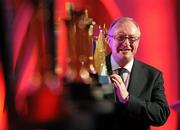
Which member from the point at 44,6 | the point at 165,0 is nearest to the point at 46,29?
the point at 44,6

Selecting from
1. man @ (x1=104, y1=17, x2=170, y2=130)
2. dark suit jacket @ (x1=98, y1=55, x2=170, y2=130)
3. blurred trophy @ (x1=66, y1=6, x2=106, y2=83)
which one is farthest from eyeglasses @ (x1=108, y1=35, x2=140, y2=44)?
blurred trophy @ (x1=66, y1=6, x2=106, y2=83)

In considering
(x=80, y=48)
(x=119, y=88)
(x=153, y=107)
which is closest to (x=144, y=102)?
(x=153, y=107)

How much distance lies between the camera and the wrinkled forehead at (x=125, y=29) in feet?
3.65

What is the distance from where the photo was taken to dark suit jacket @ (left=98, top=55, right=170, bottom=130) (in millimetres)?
1071

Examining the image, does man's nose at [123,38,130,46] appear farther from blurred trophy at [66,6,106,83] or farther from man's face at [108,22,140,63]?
blurred trophy at [66,6,106,83]

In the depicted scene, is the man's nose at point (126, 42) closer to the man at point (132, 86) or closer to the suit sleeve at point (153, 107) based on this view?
the man at point (132, 86)

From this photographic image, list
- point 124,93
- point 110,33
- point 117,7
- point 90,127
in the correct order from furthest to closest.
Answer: point 117,7 → point 110,33 → point 124,93 → point 90,127

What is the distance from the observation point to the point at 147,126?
1173mm

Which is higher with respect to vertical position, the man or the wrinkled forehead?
the wrinkled forehead

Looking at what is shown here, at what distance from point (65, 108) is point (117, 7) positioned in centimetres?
113

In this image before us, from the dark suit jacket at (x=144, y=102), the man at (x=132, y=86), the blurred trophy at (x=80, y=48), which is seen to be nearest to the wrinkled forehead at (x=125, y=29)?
the man at (x=132, y=86)

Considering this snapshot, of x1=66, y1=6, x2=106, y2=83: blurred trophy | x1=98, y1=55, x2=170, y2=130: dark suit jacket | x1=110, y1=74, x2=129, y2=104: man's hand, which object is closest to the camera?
x1=66, y1=6, x2=106, y2=83: blurred trophy

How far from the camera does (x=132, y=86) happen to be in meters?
1.25

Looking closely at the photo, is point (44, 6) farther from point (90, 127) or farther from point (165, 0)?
point (165, 0)
